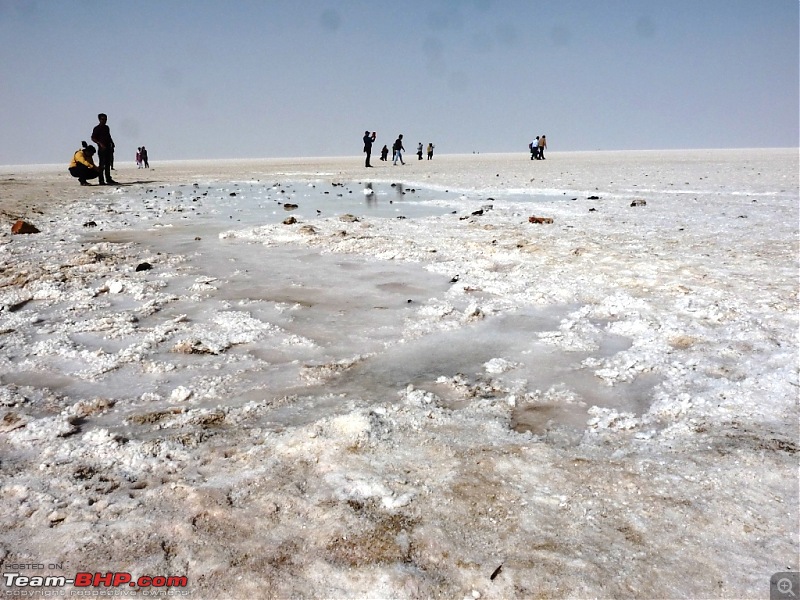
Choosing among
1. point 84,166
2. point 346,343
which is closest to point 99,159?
point 84,166

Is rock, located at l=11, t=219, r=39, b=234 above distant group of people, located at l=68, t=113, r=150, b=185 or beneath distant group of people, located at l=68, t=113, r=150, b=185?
beneath

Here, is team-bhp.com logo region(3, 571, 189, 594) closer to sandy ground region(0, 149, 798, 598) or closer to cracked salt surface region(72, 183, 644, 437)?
sandy ground region(0, 149, 798, 598)

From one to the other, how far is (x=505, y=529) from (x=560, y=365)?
1.47 meters

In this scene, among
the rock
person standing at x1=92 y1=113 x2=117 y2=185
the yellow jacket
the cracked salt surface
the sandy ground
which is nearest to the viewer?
the sandy ground

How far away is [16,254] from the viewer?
6039 millimetres

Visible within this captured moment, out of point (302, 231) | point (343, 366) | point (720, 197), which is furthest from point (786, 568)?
point (720, 197)

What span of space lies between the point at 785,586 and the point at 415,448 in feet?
4.01

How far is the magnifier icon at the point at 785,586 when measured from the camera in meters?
1.47

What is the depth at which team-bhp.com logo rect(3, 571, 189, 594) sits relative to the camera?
1.52m

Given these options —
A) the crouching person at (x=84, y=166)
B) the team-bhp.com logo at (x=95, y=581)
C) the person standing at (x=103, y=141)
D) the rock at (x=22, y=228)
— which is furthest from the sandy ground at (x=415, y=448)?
the crouching person at (x=84, y=166)

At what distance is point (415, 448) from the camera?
219 cm

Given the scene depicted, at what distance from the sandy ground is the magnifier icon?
0.04 m

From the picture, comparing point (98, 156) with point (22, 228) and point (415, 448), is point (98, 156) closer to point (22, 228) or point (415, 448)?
point (22, 228)

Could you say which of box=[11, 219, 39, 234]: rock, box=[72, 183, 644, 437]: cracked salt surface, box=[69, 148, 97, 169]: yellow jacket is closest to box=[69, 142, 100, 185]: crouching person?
box=[69, 148, 97, 169]: yellow jacket
